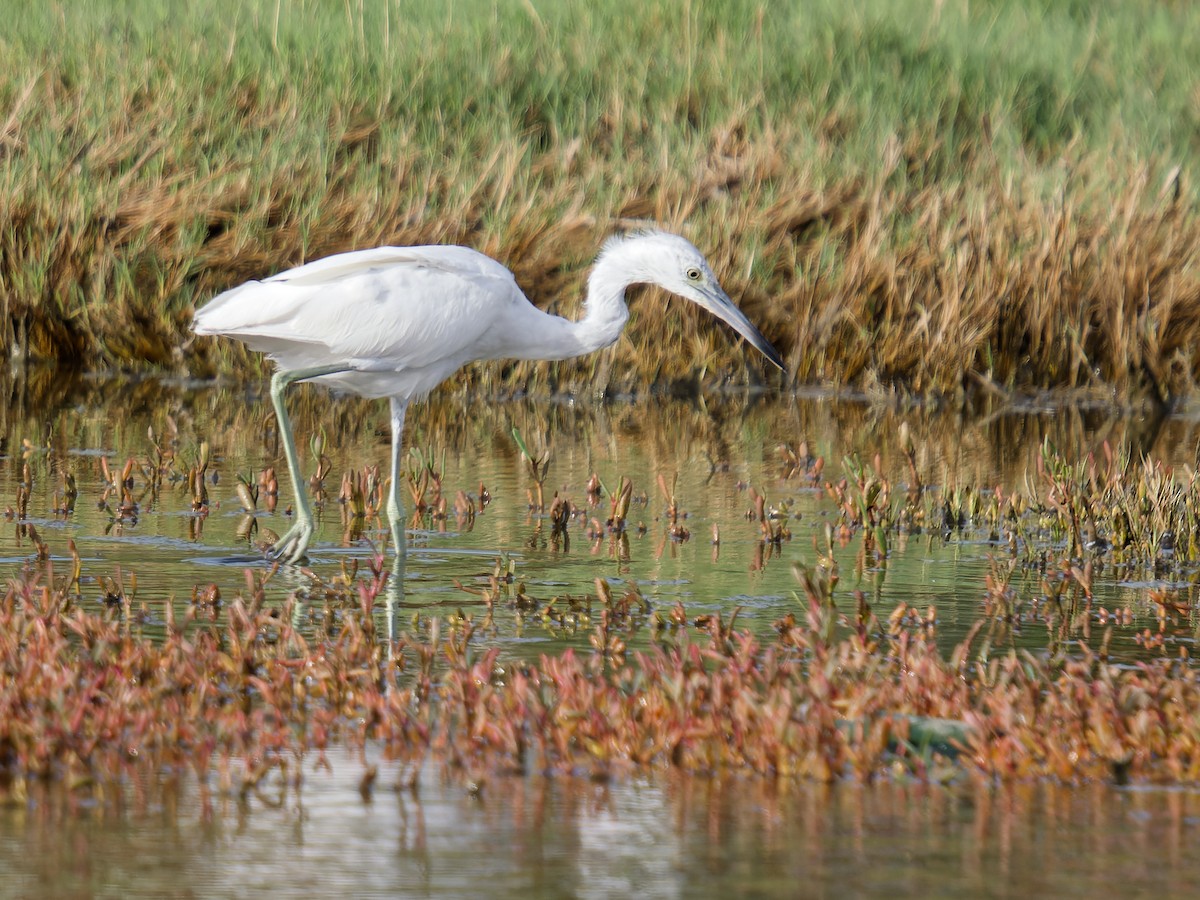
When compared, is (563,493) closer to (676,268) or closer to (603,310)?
(603,310)

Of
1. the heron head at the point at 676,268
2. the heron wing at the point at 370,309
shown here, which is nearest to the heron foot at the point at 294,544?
the heron wing at the point at 370,309

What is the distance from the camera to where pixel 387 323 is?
7020mm

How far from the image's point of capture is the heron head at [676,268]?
7750mm

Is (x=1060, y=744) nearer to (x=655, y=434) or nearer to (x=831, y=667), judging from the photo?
(x=831, y=667)

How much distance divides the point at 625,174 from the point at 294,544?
250 inches

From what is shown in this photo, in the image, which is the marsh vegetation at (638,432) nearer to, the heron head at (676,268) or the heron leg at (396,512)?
the heron leg at (396,512)

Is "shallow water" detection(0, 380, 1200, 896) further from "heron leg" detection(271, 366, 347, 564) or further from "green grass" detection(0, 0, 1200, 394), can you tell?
"green grass" detection(0, 0, 1200, 394)

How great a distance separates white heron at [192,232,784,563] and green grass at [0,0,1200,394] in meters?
3.82

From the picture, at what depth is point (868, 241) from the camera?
11.3 metres

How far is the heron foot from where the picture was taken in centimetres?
643

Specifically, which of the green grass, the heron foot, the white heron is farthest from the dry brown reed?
the heron foot

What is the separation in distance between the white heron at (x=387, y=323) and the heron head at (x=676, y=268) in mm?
367

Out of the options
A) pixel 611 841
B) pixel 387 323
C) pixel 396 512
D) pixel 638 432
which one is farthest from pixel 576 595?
pixel 638 432

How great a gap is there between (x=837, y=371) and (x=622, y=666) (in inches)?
267
